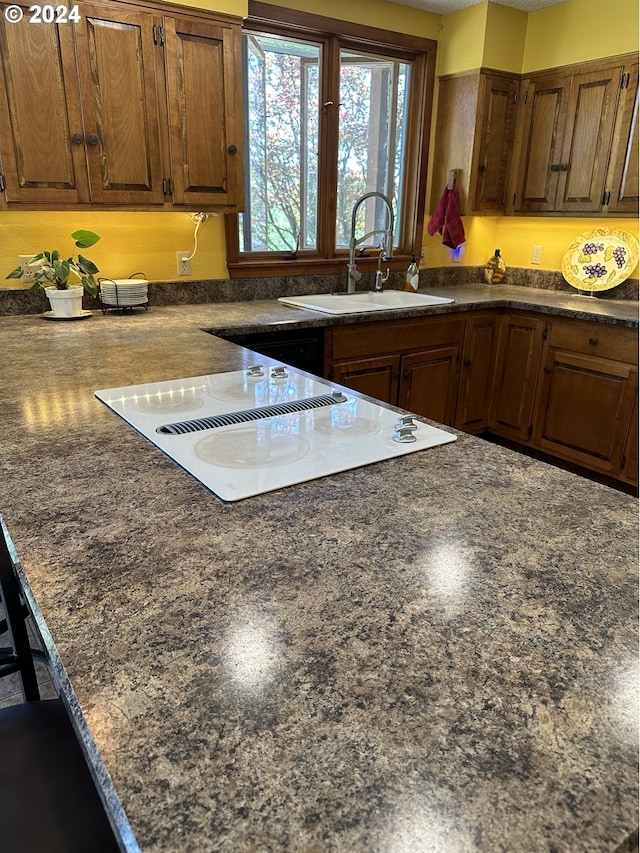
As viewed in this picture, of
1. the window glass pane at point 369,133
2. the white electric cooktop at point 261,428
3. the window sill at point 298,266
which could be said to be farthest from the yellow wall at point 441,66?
the white electric cooktop at point 261,428

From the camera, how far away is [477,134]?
10.8 feet

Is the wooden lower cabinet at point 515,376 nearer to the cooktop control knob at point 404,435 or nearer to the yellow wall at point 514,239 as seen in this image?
the yellow wall at point 514,239

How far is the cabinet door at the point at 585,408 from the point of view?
2859 mm

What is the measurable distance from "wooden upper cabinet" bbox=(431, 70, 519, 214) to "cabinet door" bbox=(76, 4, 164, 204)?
183cm

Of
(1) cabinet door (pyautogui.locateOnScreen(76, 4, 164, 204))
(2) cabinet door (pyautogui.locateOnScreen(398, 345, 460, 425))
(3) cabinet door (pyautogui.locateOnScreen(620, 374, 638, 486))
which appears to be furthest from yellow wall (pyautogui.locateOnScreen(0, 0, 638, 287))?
(3) cabinet door (pyautogui.locateOnScreen(620, 374, 638, 486))

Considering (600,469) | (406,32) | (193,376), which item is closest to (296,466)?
(193,376)

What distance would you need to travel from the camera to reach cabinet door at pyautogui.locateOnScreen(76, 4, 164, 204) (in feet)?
Result: 7.03

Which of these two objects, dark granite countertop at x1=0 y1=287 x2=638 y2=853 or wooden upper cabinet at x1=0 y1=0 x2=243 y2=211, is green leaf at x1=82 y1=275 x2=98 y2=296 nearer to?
wooden upper cabinet at x1=0 y1=0 x2=243 y2=211

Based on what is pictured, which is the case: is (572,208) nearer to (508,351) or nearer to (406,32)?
(508,351)

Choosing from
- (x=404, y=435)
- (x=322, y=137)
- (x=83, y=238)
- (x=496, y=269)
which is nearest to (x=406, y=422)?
(x=404, y=435)

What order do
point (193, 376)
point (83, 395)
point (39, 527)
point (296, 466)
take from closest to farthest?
point (39, 527) < point (296, 466) < point (83, 395) < point (193, 376)

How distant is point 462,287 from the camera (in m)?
3.79

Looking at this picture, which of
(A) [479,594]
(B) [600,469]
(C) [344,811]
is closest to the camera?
(C) [344,811]

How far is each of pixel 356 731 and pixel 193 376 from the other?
1.25 meters
